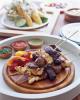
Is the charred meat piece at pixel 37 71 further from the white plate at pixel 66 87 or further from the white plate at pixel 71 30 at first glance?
the white plate at pixel 71 30

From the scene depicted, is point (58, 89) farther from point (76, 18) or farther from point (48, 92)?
point (76, 18)

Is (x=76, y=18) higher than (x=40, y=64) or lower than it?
higher

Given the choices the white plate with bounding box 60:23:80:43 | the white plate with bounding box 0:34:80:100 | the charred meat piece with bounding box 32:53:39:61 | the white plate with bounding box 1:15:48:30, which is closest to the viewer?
the white plate with bounding box 0:34:80:100

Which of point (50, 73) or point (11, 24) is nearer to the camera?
point (50, 73)

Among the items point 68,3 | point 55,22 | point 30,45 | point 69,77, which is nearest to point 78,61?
point 69,77

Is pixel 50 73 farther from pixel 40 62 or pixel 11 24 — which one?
pixel 11 24

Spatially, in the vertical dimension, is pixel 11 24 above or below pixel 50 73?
above

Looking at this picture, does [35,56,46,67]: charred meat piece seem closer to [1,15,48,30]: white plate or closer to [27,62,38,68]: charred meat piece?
[27,62,38,68]: charred meat piece

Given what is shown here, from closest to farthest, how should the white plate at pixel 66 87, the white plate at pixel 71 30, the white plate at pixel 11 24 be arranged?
the white plate at pixel 66 87 → the white plate at pixel 71 30 → the white plate at pixel 11 24

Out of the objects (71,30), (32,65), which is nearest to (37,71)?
(32,65)

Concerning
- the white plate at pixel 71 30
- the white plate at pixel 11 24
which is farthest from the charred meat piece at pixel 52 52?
the white plate at pixel 11 24

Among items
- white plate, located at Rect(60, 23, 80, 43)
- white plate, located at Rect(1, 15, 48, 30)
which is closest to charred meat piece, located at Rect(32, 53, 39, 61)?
white plate, located at Rect(60, 23, 80, 43)
